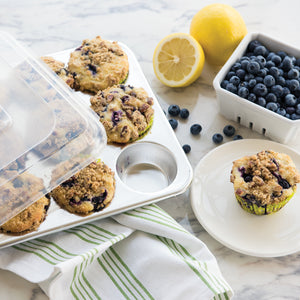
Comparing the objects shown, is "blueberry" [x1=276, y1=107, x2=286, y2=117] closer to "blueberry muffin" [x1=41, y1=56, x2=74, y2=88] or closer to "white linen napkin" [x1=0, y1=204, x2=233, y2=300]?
"white linen napkin" [x1=0, y1=204, x2=233, y2=300]

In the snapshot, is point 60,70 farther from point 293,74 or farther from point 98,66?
point 293,74

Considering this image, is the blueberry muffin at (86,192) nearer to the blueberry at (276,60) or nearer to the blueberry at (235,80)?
the blueberry at (235,80)

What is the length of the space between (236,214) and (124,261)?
0.45 m

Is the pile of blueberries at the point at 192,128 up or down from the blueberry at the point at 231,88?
down

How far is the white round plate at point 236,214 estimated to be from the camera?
57.4 inches

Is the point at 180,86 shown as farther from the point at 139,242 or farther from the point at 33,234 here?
the point at 33,234

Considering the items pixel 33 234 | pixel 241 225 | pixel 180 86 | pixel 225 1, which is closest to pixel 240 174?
pixel 241 225

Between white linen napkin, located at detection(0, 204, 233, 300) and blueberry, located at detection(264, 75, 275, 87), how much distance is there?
0.65 metres

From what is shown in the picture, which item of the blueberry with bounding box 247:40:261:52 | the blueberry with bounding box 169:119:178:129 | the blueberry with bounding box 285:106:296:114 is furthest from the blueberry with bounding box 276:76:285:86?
the blueberry with bounding box 169:119:178:129

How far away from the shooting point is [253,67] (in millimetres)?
1644

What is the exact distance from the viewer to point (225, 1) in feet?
7.44

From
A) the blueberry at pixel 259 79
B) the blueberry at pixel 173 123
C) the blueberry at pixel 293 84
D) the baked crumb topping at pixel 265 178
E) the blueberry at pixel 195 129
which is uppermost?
the blueberry at pixel 259 79

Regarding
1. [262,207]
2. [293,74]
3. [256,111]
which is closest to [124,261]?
[262,207]

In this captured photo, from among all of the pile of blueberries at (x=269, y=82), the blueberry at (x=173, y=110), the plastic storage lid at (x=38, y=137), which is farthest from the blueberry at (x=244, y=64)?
the plastic storage lid at (x=38, y=137)
